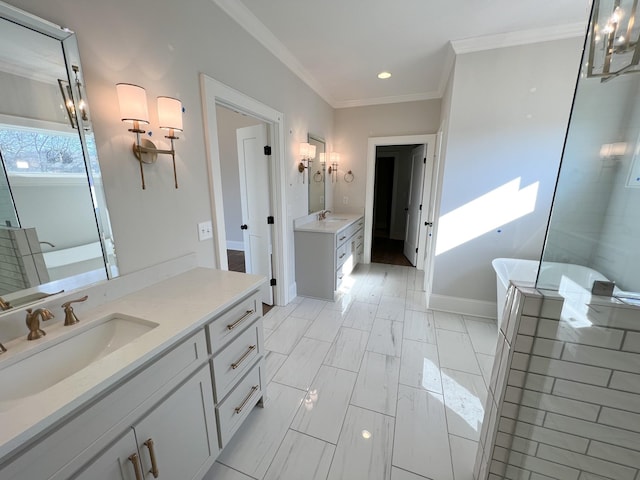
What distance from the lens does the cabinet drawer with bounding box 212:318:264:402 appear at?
125 cm

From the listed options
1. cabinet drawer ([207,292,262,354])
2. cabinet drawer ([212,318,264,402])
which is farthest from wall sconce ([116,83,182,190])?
cabinet drawer ([212,318,264,402])

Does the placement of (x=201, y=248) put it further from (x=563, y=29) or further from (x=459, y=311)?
(x=563, y=29)

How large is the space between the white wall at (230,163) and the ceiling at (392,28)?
2.36m

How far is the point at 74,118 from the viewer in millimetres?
1124

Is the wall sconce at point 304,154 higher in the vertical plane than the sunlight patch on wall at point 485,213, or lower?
higher

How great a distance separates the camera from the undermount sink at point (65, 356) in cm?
84

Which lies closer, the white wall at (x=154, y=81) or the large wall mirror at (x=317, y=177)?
the white wall at (x=154, y=81)

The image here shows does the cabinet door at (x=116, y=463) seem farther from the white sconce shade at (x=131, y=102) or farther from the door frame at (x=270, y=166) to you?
the white sconce shade at (x=131, y=102)

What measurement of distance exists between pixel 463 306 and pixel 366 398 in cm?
178

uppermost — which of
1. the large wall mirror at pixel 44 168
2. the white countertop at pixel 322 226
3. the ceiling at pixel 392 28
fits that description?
the ceiling at pixel 392 28

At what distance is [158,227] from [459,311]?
3.08m

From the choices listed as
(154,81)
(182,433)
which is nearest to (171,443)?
(182,433)

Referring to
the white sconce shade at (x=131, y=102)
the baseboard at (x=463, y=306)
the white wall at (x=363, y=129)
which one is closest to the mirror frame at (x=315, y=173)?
the white wall at (x=363, y=129)

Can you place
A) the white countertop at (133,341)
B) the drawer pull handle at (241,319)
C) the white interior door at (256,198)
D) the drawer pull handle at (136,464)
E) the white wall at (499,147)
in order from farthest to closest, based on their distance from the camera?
the white interior door at (256,198), the white wall at (499,147), the drawer pull handle at (241,319), the drawer pull handle at (136,464), the white countertop at (133,341)
